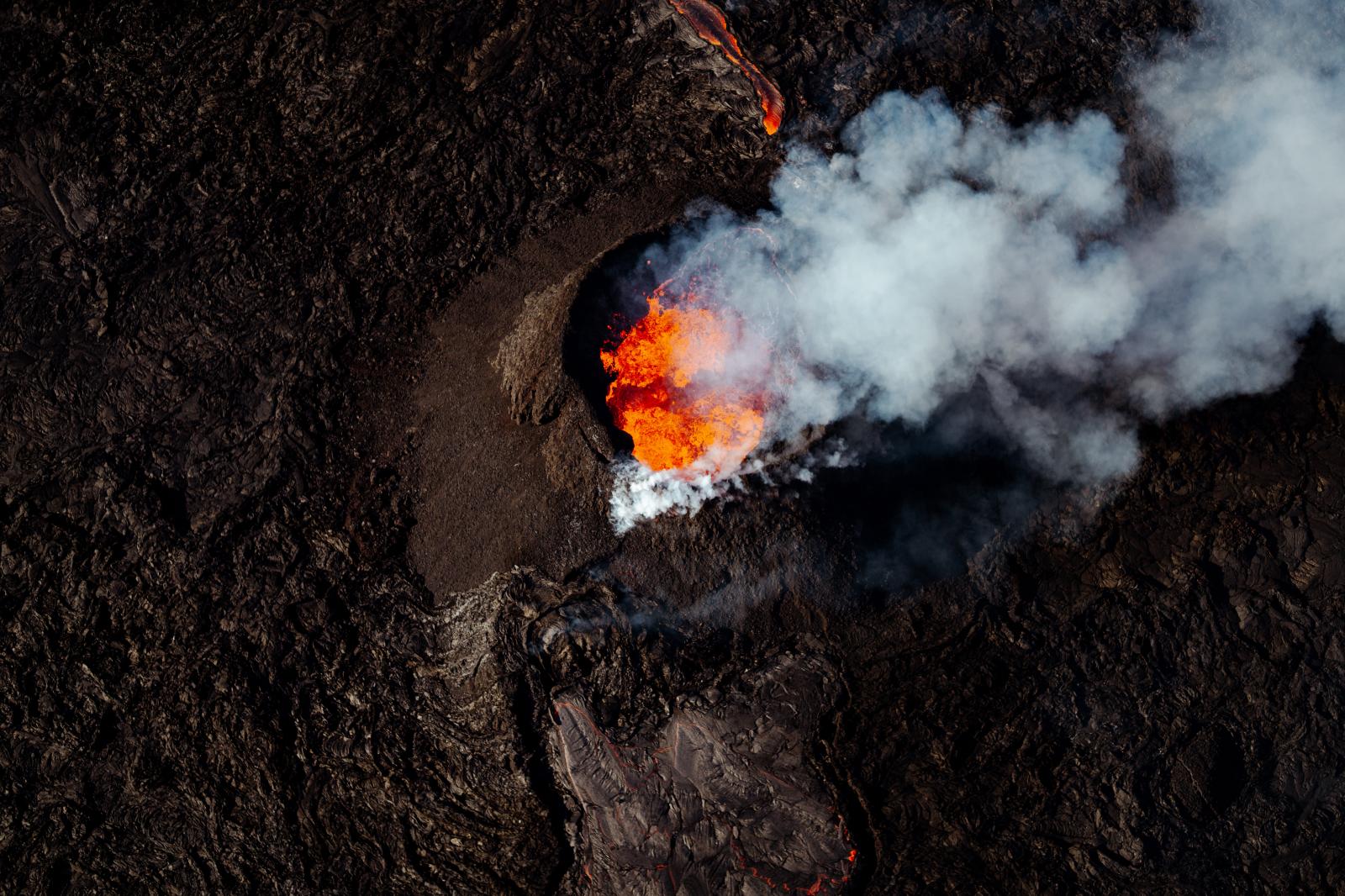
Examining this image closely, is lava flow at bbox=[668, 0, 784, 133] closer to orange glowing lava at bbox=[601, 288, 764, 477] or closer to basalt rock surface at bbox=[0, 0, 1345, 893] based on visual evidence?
basalt rock surface at bbox=[0, 0, 1345, 893]

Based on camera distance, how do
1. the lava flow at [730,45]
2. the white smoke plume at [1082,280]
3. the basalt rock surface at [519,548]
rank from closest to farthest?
1. the basalt rock surface at [519,548]
2. the white smoke plume at [1082,280]
3. the lava flow at [730,45]

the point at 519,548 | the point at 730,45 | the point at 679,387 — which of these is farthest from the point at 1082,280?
the point at 519,548

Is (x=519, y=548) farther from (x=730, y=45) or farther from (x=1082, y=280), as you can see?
(x=1082, y=280)

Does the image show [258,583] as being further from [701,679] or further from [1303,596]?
[1303,596]

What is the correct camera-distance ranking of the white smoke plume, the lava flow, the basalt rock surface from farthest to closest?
the lava flow
the white smoke plume
the basalt rock surface

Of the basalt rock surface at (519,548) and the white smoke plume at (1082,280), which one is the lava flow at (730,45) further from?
the white smoke plume at (1082,280)

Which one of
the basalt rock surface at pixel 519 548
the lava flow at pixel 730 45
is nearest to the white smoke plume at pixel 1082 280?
the basalt rock surface at pixel 519 548

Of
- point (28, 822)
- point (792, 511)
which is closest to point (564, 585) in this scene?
point (792, 511)

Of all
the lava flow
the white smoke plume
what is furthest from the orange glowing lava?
the lava flow
